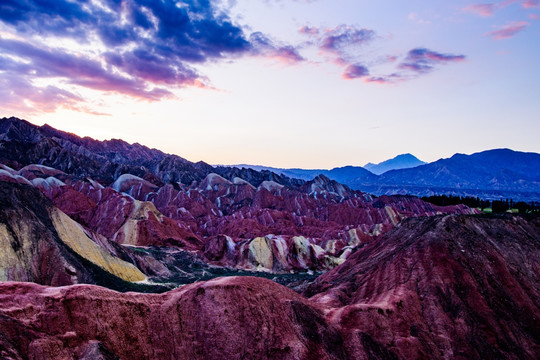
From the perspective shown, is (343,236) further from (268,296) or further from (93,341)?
(93,341)

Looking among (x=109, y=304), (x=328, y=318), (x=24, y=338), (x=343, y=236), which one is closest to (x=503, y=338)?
(x=328, y=318)

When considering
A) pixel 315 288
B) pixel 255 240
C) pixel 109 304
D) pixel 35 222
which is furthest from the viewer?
pixel 255 240

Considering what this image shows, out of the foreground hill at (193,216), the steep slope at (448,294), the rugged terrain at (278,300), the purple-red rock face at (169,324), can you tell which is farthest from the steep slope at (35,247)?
the steep slope at (448,294)

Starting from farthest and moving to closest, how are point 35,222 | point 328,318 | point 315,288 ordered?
point 35,222
point 315,288
point 328,318

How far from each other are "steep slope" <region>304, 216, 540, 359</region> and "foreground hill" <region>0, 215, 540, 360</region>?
3.2 inches

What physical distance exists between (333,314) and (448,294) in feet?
30.2

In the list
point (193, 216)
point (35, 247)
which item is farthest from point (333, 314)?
point (193, 216)

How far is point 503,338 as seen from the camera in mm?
24344

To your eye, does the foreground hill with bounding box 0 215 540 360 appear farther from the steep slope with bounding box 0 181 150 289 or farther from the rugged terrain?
the steep slope with bounding box 0 181 150 289

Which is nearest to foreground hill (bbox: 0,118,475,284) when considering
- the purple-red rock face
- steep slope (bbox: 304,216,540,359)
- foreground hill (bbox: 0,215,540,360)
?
the purple-red rock face

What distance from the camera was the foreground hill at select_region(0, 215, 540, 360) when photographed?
16234 mm

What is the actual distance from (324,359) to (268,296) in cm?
421

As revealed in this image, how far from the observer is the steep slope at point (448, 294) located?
896 inches

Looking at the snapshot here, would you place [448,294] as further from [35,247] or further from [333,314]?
[35,247]
